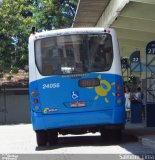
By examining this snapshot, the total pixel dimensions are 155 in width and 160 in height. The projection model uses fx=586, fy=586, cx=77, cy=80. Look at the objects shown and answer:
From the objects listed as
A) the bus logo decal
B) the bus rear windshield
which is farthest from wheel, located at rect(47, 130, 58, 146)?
the bus rear windshield

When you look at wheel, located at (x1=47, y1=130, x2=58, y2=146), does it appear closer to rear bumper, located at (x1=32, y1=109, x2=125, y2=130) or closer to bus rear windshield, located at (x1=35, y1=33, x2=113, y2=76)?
rear bumper, located at (x1=32, y1=109, x2=125, y2=130)

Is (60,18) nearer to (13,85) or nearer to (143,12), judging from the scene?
(13,85)

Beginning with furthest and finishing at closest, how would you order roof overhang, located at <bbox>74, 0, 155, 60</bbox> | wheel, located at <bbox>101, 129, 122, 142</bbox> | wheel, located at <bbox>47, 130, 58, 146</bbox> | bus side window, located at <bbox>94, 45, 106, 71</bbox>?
1. wheel, located at <bbox>101, 129, 122, 142</bbox>
2. wheel, located at <bbox>47, 130, 58, 146</bbox>
3. roof overhang, located at <bbox>74, 0, 155, 60</bbox>
4. bus side window, located at <bbox>94, 45, 106, 71</bbox>

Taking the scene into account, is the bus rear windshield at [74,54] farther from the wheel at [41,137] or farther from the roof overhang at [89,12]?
the roof overhang at [89,12]

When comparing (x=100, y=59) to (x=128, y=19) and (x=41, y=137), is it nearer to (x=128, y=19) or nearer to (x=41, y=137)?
(x=41, y=137)

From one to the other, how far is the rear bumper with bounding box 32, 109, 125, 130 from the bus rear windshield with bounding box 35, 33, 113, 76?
3.83ft

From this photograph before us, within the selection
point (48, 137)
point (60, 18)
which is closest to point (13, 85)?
point (60, 18)

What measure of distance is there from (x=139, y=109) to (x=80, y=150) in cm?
1066

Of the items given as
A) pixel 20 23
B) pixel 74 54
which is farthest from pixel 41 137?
pixel 20 23

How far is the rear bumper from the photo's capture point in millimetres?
15727

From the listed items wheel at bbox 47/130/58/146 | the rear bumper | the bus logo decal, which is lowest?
wheel at bbox 47/130/58/146

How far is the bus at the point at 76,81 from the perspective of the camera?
51.7 feet

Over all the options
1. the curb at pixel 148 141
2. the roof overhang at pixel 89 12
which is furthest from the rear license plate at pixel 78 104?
the roof overhang at pixel 89 12

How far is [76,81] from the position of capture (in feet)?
52.1
